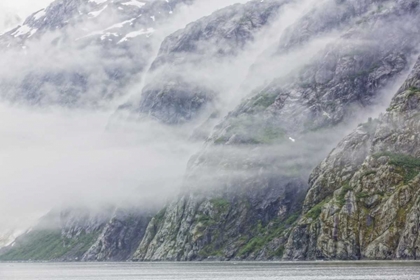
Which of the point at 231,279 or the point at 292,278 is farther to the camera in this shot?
the point at 231,279

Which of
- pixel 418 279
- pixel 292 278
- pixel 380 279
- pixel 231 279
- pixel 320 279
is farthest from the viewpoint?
pixel 231 279

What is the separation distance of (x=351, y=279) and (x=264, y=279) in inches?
1410

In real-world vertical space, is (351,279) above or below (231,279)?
above

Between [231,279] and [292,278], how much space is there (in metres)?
21.0

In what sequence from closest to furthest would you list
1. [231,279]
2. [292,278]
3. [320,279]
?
[320,279] → [292,278] → [231,279]

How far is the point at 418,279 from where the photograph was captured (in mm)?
125688

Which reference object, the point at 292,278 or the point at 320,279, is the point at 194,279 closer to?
the point at 292,278

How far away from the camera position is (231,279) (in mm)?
187625

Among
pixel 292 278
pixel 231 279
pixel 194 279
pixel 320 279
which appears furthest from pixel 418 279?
pixel 194 279

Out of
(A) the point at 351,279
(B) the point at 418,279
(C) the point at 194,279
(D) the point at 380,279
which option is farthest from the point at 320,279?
Answer: (C) the point at 194,279

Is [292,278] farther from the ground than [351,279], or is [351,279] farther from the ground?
[351,279]

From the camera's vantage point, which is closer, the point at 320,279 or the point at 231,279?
the point at 320,279

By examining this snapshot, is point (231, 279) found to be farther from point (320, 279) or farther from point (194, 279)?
point (320, 279)

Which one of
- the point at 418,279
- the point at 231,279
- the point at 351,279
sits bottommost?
the point at 231,279
